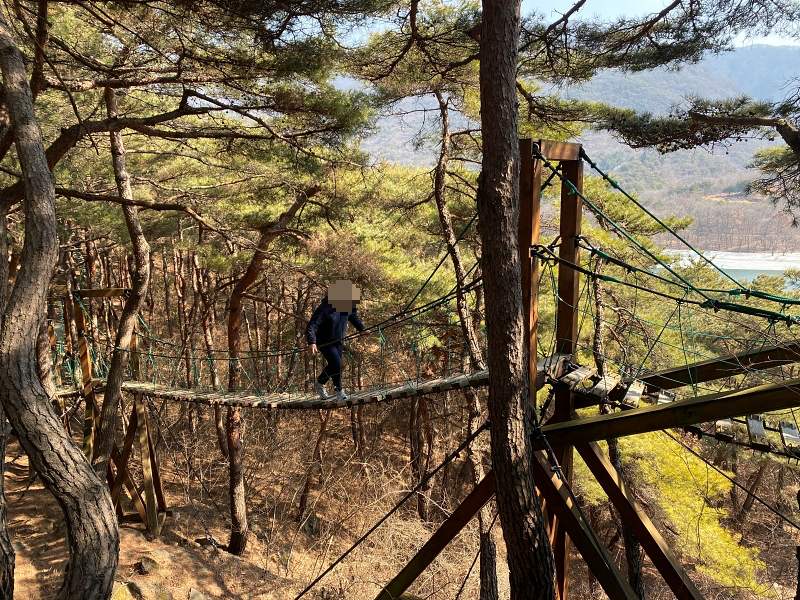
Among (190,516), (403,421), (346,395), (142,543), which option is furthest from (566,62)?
(403,421)

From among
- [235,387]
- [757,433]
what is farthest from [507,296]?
[235,387]

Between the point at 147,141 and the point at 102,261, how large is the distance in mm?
6153

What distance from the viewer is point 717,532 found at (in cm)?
674

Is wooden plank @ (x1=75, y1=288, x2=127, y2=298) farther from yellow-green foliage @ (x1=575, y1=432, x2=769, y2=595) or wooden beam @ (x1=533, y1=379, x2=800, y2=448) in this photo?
yellow-green foliage @ (x1=575, y1=432, x2=769, y2=595)

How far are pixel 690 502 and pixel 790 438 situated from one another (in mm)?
5348

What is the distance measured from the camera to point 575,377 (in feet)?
9.07

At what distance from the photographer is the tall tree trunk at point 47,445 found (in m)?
2.33

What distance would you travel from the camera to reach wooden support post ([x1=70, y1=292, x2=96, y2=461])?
4785 millimetres

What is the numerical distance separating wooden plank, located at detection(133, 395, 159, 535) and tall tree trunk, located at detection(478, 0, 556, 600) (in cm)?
410

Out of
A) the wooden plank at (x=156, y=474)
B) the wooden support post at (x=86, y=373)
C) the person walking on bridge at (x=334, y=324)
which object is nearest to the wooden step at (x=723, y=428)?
the person walking on bridge at (x=334, y=324)

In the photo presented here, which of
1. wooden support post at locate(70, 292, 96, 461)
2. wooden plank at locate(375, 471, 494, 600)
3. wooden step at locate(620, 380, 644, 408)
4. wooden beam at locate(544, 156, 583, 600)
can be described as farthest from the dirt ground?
wooden step at locate(620, 380, 644, 408)

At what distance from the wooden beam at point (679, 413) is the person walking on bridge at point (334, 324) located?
1645 millimetres

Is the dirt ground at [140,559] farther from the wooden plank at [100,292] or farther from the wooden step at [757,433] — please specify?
the wooden step at [757,433]

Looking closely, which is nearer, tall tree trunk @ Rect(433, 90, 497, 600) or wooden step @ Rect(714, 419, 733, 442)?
wooden step @ Rect(714, 419, 733, 442)
